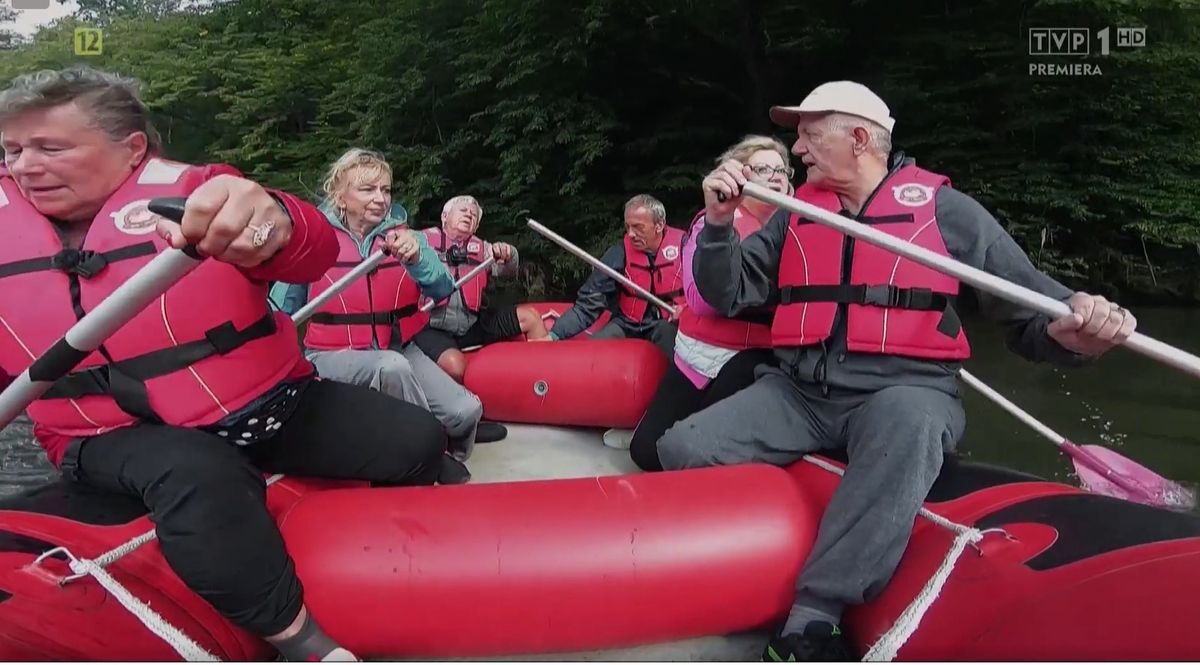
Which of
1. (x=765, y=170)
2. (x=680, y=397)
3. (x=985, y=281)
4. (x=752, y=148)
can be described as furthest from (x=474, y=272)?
(x=985, y=281)

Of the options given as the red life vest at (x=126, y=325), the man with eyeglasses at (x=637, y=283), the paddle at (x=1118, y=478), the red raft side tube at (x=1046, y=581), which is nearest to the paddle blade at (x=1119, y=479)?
the paddle at (x=1118, y=478)

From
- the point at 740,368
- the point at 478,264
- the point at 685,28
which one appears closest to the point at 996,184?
the point at 685,28

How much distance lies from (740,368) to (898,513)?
0.94 m

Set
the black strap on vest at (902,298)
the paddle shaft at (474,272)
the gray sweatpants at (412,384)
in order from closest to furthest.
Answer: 1. the black strap on vest at (902,298)
2. the gray sweatpants at (412,384)
3. the paddle shaft at (474,272)

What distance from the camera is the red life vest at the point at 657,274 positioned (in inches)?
161

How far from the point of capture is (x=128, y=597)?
1.31 metres

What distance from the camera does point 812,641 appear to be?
144 cm

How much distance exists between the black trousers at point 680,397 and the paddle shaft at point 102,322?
5.05 ft

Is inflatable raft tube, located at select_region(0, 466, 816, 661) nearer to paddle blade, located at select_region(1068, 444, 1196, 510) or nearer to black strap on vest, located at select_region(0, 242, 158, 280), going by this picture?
black strap on vest, located at select_region(0, 242, 158, 280)

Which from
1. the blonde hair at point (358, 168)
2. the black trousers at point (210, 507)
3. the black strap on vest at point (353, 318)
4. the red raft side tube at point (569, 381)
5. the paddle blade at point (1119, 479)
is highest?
the blonde hair at point (358, 168)

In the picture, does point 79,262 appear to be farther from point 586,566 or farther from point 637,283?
point 637,283

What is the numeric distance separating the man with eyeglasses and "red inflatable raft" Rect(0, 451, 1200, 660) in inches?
94.3

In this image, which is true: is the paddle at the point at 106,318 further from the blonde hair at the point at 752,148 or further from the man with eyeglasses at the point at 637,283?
the man with eyeglasses at the point at 637,283

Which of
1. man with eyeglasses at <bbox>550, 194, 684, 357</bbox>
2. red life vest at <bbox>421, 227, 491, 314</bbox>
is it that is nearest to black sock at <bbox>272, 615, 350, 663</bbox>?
red life vest at <bbox>421, 227, 491, 314</bbox>
